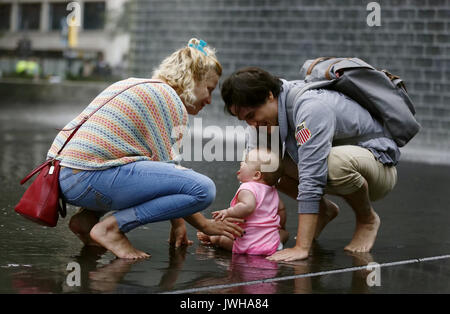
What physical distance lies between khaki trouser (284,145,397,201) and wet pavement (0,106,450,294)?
347 millimetres

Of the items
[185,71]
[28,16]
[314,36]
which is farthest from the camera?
[28,16]

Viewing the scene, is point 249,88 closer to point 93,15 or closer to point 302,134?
point 302,134

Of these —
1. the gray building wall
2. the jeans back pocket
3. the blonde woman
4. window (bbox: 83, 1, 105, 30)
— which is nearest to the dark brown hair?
the blonde woman

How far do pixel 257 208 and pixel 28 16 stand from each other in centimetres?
4904

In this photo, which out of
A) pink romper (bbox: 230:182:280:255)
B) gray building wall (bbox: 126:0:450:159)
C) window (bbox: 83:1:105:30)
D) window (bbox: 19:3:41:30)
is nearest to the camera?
pink romper (bbox: 230:182:280:255)

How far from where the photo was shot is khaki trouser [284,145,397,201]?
3.88 metres

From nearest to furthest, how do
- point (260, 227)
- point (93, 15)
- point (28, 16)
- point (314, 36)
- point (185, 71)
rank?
1. point (185, 71)
2. point (260, 227)
3. point (314, 36)
4. point (93, 15)
5. point (28, 16)

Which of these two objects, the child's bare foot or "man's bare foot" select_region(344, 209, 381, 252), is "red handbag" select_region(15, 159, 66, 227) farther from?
"man's bare foot" select_region(344, 209, 381, 252)

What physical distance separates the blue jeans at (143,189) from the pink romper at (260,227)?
36cm

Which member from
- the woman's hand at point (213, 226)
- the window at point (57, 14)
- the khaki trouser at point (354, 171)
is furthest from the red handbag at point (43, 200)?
the window at point (57, 14)

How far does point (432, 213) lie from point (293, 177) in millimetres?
1708

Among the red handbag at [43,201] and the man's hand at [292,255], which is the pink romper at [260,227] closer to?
the man's hand at [292,255]

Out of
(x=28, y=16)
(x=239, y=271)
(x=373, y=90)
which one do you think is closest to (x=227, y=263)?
(x=239, y=271)

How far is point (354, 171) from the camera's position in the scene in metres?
3.93
